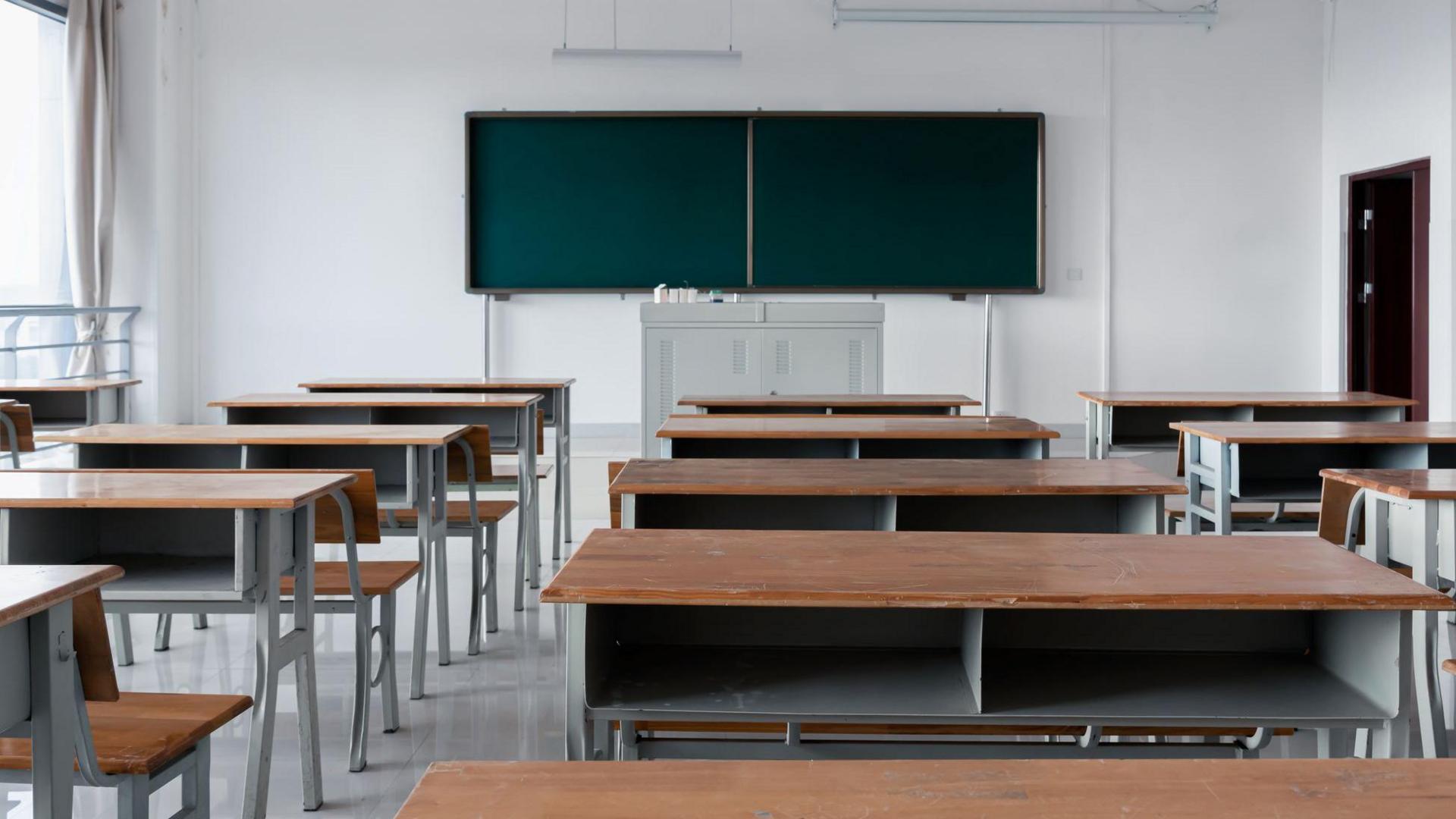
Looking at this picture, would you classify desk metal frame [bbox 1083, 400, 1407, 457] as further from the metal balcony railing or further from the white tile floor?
the metal balcony railing

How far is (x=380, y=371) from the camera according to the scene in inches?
350

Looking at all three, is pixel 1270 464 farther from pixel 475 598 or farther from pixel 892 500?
pixel 475 598

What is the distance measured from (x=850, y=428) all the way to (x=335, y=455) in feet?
5.00

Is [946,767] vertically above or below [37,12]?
below

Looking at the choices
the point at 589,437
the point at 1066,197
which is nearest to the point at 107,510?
the point at 589,437

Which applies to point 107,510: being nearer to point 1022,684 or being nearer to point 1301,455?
point 1022,684

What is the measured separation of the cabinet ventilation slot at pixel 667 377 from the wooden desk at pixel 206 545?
3.72m

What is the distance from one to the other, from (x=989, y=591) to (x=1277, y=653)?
0.68 meters

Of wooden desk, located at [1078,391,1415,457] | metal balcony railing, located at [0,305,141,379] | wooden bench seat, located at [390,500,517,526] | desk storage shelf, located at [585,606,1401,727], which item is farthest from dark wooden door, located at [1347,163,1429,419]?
metal balcony railing, located at [0,305,141,379]

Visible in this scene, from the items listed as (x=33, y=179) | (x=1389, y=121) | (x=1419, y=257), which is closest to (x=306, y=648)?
(x=33, y=179)

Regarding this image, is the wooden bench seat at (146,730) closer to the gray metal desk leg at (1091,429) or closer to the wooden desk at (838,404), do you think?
the wooden desk at (838,404)

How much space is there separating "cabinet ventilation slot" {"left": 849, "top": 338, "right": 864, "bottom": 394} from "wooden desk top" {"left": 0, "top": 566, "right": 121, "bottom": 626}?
5.05 m

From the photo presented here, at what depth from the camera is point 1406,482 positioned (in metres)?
2.68

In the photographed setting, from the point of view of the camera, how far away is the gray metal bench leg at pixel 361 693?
108 inches
